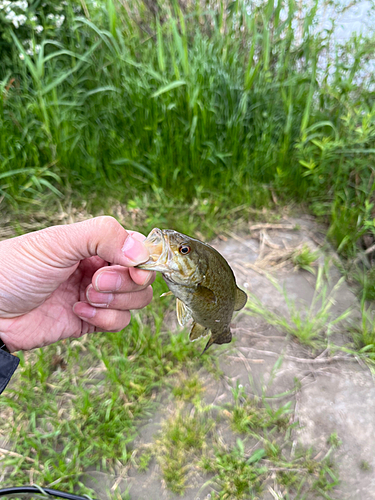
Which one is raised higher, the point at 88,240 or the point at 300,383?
the point at 88,240

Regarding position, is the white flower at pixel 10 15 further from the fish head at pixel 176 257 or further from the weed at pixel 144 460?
the weed at pixel 144 460

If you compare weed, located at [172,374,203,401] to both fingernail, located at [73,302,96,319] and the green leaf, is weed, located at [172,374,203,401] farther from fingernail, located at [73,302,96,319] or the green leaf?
the green leaf

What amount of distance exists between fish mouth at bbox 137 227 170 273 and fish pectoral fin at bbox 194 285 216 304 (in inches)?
7.4

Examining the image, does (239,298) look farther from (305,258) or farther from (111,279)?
(305,258)

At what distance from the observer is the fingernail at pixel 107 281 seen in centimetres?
175

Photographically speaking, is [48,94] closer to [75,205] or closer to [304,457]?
[75,205]

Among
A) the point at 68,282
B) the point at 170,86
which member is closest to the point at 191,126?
the point at 170,86

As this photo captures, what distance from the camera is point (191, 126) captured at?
314cm

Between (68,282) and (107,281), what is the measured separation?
453mm

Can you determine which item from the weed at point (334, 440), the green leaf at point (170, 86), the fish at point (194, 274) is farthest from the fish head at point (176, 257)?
the green leaf at point (170, 86)

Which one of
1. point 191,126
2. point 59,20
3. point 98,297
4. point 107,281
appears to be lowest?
point 98,297

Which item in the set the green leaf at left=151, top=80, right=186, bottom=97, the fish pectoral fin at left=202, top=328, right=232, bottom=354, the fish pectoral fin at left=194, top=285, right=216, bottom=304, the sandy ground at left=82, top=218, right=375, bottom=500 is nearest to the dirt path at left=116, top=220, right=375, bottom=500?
the sandy ground at left=82, top=218, right=375, bottom=500

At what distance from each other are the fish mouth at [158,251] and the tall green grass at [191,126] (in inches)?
67.9

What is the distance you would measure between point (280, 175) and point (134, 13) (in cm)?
242
